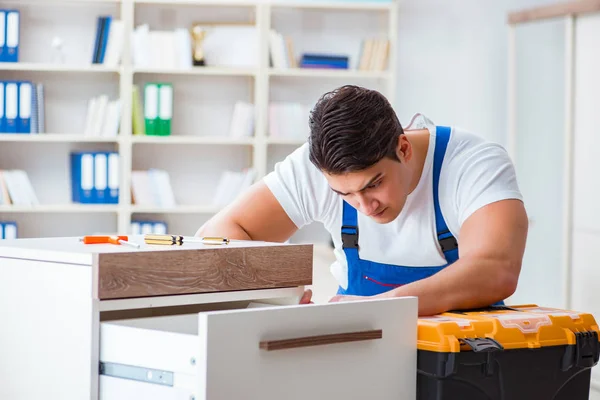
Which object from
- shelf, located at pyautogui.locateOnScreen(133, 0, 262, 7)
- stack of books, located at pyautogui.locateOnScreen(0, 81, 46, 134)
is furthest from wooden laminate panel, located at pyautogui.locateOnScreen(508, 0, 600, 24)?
stack of books, located at pyautogui.locateOnScreen(0, 81, 46, 134)

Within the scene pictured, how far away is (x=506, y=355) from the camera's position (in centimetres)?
134

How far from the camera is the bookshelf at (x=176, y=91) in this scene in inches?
192

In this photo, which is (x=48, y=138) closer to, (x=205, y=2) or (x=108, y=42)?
(x=108, y=42)

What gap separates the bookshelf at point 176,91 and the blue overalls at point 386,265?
3108mm

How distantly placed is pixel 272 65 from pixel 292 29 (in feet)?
1.05

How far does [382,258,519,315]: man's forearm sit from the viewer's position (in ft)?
4.83

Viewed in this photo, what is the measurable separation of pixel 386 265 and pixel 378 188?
0.83 feet

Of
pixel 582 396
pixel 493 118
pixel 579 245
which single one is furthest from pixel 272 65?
pixel 582 396

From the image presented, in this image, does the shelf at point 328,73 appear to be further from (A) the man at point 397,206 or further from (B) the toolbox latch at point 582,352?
(B) the toolbox latch at point 582,352

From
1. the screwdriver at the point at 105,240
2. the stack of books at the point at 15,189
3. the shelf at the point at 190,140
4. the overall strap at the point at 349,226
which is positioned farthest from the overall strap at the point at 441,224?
the stack of books at the point at 15,189

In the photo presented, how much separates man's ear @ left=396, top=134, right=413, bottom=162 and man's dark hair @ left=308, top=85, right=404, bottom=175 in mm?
57

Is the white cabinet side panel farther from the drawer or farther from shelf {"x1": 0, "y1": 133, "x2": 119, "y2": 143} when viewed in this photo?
shelf {"x1": 0, "y1": 133, "x2": 119, "y2": 143}

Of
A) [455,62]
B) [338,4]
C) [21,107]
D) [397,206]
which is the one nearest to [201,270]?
[397,206]

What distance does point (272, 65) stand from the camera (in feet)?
16.5
